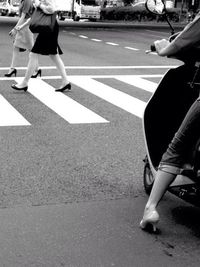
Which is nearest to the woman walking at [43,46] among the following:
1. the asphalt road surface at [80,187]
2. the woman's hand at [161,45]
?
the asphalt road surface at [80,187]

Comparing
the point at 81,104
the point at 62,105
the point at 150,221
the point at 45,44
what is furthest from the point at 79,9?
the point at 150,221

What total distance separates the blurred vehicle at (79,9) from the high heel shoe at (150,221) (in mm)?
44671

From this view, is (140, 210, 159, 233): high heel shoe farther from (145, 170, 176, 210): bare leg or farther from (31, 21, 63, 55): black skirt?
(31, 21, 63, 55): black skirt

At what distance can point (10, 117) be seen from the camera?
27.8ft

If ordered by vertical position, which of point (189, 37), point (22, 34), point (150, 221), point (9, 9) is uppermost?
point (189, 37)

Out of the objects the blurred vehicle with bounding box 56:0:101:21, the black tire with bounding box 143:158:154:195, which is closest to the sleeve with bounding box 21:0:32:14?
the black tire with bounding box 143:158:154:195

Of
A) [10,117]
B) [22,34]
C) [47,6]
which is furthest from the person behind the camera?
[22,34]

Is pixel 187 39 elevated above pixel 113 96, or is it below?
above

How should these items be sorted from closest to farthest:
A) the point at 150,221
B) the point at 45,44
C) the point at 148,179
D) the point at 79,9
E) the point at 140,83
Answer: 1. the point at 150,221
2. the point at 148,179
3. the point at 45,44
4. the point at 140,83
5. the point at 79,9

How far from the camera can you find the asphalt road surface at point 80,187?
4094mm

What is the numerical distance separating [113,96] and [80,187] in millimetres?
5134

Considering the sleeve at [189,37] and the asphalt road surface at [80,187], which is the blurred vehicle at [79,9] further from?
the sleeve at [189,37]

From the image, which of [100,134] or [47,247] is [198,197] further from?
[100,134]

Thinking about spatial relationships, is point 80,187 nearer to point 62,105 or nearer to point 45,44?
point 62,105
